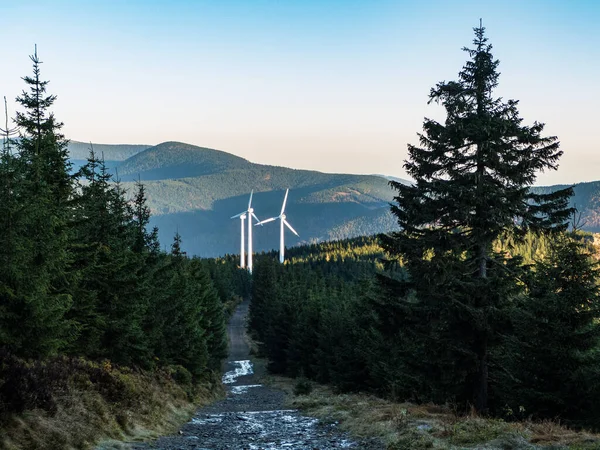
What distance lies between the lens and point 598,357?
755 inches

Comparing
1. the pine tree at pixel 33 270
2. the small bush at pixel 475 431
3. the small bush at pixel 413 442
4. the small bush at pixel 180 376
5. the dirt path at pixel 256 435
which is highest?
the pine tree at pixel 33 270

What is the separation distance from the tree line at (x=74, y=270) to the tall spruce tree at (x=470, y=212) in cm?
1172

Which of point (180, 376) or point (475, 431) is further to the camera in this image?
point (180, 376)

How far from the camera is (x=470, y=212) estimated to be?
886 inches

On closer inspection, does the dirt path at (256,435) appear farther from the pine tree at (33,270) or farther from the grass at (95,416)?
the pine tree at (33,270)

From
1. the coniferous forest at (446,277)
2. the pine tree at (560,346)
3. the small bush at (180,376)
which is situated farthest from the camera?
the small bush at (180,376)

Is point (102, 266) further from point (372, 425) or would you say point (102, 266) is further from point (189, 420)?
point (372, 425)

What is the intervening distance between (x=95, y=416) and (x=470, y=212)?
14.7m

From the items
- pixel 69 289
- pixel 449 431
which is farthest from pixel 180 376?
pixel 449 431

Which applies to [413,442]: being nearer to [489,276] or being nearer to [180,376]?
[489,276]

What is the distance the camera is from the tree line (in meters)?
16.2

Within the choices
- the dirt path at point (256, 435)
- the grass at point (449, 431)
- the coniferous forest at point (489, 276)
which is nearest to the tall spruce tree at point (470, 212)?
the coniferous forest at point (489, 276)

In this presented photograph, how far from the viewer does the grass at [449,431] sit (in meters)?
12.4

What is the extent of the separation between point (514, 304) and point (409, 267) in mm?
4021
